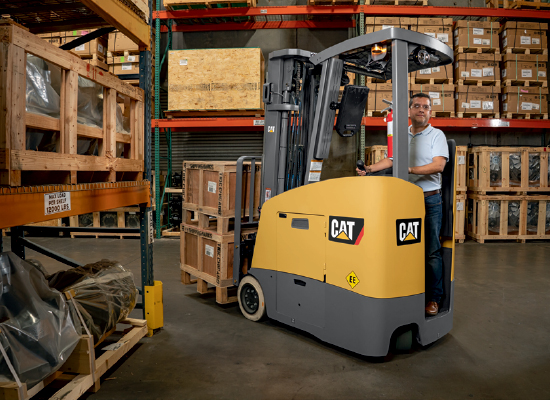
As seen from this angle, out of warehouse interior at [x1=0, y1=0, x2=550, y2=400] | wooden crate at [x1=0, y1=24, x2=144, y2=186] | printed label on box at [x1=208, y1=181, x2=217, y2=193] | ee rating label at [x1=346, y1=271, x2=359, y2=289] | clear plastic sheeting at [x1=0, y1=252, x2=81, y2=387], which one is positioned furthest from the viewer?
printed label on box at [x1=208, y1=181, x2=217, y2=193]

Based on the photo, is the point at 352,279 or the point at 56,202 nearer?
the point at 56,202

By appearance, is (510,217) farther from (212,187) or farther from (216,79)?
(212,187)

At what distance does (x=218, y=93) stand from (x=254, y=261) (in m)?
5.02

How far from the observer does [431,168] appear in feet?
10.6

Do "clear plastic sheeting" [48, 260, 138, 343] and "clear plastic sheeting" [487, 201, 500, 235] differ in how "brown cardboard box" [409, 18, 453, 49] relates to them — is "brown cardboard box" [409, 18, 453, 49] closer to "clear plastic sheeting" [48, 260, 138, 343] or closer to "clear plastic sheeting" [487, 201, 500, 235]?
"clear plastic sheeting" [487, 201, 500, 235]

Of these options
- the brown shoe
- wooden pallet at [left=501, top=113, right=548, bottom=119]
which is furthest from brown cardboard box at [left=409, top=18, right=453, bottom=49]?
the brown shoe

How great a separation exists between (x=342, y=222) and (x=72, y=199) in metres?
1.90

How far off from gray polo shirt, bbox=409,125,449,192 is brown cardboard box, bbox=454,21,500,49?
21.3 feet

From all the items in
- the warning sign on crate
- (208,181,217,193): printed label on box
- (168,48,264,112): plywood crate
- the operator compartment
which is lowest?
the operator compartment

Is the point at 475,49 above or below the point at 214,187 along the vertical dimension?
above

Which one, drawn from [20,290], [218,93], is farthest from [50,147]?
[218,93]

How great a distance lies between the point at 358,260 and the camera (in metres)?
3.00

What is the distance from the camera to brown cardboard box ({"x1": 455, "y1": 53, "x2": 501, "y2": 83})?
864 centimetres

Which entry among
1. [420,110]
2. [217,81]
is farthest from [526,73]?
[420,110]
